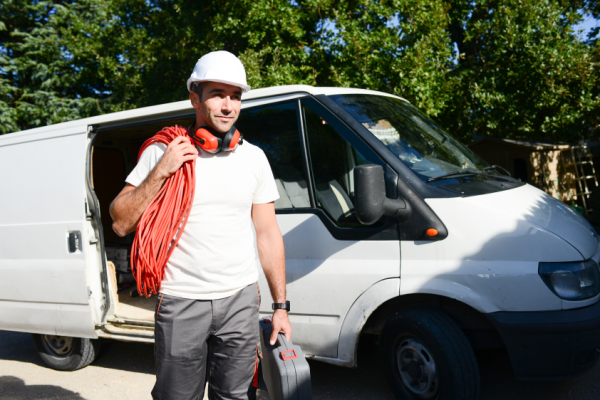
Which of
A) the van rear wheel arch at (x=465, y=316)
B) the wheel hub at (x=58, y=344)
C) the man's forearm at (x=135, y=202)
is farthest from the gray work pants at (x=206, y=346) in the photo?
the wheel hub at (x=58, y=344)

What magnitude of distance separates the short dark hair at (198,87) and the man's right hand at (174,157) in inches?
11.4

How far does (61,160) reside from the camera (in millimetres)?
4352

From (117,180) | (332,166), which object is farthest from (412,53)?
(332,166)

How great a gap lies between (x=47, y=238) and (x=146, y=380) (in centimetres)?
152

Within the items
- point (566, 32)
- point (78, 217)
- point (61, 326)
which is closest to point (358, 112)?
point (78, 217)

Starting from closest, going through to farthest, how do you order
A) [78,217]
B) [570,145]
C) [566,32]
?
1. [78,217]
2. [566,32]
3. [570,145]

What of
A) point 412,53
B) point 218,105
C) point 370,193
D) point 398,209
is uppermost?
point 412,53

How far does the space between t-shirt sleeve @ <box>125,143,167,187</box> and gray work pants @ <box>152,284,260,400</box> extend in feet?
1.69

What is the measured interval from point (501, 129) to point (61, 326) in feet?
29.7

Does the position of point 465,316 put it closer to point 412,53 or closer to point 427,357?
point 427,357

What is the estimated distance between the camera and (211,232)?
2.19 meters

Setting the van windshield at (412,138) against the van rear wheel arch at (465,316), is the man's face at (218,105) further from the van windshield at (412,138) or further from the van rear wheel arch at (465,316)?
the van rear wheel arch at (465,316)

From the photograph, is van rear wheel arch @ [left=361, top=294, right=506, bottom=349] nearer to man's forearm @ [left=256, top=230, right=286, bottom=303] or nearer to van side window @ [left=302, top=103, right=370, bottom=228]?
van side window @ [left=302, top=103, right=370, bottom=228]

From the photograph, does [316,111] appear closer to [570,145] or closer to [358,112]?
[358,112]
